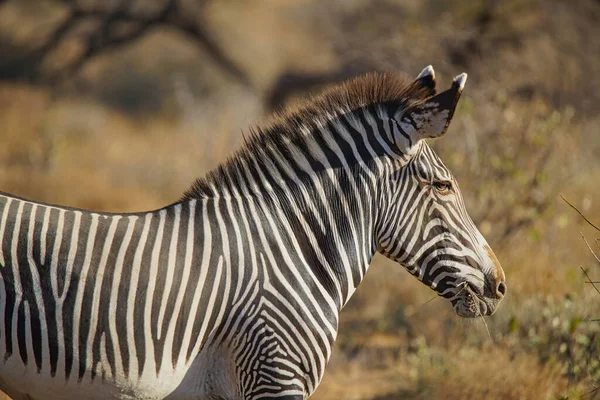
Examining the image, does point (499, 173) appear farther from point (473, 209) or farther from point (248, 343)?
point (248, 343)

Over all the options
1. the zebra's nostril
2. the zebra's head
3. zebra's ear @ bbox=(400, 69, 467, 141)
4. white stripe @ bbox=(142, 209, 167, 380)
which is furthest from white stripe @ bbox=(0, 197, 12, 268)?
the zebra's nostril

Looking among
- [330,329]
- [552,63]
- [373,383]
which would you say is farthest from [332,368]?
[552,63]

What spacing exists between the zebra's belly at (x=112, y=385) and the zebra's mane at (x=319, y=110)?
3.03 feet

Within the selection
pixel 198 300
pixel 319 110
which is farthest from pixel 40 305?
pixel 319 110

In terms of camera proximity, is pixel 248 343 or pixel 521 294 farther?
pixel 521 294

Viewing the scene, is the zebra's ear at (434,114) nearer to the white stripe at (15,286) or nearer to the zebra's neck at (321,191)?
the zebra's neck at (321,191)

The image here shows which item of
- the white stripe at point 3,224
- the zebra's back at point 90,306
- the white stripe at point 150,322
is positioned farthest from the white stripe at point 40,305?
the white stripe at point 150,322

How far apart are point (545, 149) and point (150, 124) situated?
1108 cm

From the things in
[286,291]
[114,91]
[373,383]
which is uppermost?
[114,91]

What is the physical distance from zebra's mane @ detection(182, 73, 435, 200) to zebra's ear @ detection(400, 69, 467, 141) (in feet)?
0.35

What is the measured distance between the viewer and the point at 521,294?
7633 millimetres

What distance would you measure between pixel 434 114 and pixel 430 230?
1.99 feet

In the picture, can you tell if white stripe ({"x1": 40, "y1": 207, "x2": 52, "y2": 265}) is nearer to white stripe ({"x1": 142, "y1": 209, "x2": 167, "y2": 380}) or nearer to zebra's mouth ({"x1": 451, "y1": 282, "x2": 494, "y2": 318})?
white stripe ({"x1": 142, "y1": 209, "x2": 167, "y2": 380})

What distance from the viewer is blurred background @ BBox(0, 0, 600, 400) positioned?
698 cm
